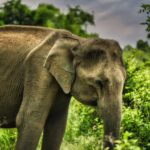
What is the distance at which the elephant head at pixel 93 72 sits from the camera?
737 centimetres

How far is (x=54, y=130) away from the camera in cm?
883

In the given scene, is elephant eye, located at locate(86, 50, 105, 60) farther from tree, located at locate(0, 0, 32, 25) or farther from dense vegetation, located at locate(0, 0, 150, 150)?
tree, located at locate(0, 0, 32, 25)

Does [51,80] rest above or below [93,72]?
below

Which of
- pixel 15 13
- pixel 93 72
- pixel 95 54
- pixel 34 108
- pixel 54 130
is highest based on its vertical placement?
pixel 15 13

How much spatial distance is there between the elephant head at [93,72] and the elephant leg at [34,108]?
0.21 meters

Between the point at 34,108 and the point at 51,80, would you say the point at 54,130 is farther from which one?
the point at 51,80

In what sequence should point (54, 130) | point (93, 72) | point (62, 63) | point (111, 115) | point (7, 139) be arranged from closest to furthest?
1. point (111, 115)
2. point (93, 72)
3. point (62, 63)
4. point (54, 130)
5. point (7, 139)

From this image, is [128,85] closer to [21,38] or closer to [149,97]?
[149,97]

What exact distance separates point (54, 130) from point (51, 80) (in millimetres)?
969

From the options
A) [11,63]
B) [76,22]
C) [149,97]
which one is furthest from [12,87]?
[76,22]

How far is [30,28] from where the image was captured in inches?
343

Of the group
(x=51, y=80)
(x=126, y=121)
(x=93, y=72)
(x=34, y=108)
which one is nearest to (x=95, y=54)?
(x=93, y=72)

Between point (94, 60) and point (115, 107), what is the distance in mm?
839

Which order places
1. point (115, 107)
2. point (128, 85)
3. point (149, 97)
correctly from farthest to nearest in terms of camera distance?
point (128, 85) → point (149, 97) → point (115, 107)
